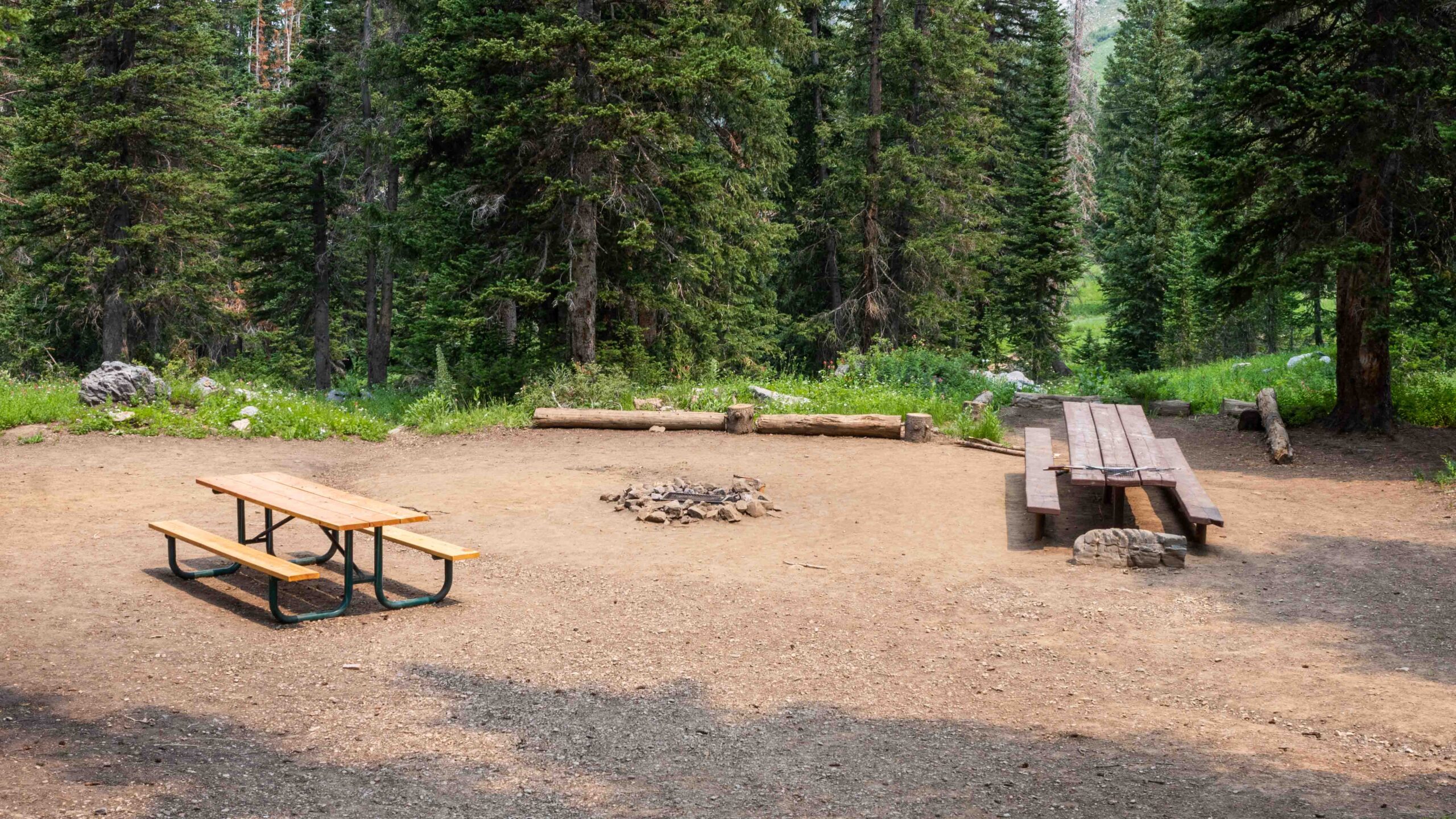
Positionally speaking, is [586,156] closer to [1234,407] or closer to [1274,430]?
[1234,407]

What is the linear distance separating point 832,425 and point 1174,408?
17.9ft

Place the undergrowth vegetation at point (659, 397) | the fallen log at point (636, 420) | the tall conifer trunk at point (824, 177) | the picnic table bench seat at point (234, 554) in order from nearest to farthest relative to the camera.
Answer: the picnic table bench seat at point (234, 554), the undergrowth vegetation at point (659, 397), the fallen log at point (636, 420), the tall conifer trunk at point (824, 177)

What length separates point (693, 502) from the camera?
10.2 meters

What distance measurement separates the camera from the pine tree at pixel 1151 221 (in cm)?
3275

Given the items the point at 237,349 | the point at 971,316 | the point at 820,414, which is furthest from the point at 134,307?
the point at 971,316

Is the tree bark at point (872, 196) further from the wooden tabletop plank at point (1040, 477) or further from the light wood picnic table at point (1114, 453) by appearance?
the wooden tabletop plank at point (1040, 477)

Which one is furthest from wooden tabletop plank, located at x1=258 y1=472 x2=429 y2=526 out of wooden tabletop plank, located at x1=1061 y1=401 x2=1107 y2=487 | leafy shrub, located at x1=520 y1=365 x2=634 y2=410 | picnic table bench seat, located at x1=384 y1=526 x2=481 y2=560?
A: leafy shrub, located at x1=520 y1=365 x2=634 y2=410

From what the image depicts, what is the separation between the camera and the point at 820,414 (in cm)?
1443

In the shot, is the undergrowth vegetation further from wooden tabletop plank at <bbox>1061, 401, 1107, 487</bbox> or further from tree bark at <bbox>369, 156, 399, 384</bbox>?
tree bark at <bbox>369, 156, 399, 384</bbox>

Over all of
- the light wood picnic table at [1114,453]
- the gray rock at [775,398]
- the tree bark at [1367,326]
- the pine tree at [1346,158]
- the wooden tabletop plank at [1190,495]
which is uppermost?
the pine tree at [1346,158]

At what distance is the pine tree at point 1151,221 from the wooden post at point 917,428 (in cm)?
1956

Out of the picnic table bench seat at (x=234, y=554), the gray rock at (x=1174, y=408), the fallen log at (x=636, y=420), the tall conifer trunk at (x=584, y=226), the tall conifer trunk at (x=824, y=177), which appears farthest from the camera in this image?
the tall conifer trunk at (x=824, y=177)

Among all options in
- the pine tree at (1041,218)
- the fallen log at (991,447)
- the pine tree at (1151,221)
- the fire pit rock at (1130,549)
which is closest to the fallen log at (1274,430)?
the fallen log at (991,447)

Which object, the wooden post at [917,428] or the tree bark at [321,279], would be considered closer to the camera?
the wooden post at [917,428]
